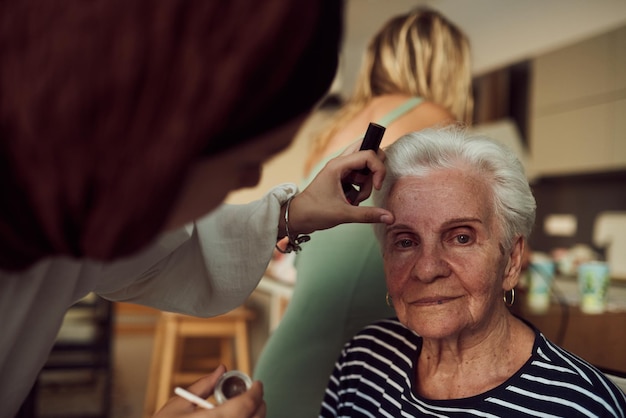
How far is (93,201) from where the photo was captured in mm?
480

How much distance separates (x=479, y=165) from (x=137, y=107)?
852 mm

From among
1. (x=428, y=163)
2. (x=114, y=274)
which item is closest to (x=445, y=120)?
(x=428, y=163)

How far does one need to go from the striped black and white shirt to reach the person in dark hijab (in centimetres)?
72

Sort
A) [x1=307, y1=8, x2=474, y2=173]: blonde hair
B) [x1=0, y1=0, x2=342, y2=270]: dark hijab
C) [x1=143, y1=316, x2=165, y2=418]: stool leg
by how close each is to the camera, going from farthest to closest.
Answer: [x1=143, y1=316, x2=165, y2=418]: stool leg < [x1=307, y1=8, x2=474, y2=173]: blonde hair < [x1=0, y1=0, x2=342, y2=270]: dark hijab

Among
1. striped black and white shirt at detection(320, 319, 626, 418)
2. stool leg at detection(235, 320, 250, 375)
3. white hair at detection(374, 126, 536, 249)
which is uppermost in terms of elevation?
white hair at detection(374, 126, 536, 249)

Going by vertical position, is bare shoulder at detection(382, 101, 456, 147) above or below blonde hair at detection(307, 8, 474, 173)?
below

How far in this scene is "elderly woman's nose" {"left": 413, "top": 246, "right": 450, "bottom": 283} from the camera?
113 cm

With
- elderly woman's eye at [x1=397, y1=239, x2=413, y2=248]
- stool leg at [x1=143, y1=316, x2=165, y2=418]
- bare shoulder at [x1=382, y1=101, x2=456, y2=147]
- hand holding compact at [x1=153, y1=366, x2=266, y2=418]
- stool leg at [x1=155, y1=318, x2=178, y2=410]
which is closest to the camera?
hand holding compact at [x1=153, y1=366, x2=266, y2=418]

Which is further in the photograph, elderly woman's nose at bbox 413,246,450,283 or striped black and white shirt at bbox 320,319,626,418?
elderly woman's nose at bbox 413,246,450,283

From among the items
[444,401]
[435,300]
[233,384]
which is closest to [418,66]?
[435,300]

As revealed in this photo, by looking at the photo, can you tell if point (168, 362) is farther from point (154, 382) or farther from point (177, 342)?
point (154, 382)

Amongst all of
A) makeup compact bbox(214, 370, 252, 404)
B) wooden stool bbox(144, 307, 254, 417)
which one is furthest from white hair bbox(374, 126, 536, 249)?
wooden stool bbox(144, 307, 254, 417)

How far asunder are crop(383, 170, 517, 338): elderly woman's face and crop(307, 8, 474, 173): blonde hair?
49cm

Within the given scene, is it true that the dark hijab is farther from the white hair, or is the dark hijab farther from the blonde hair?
the blonde hair
